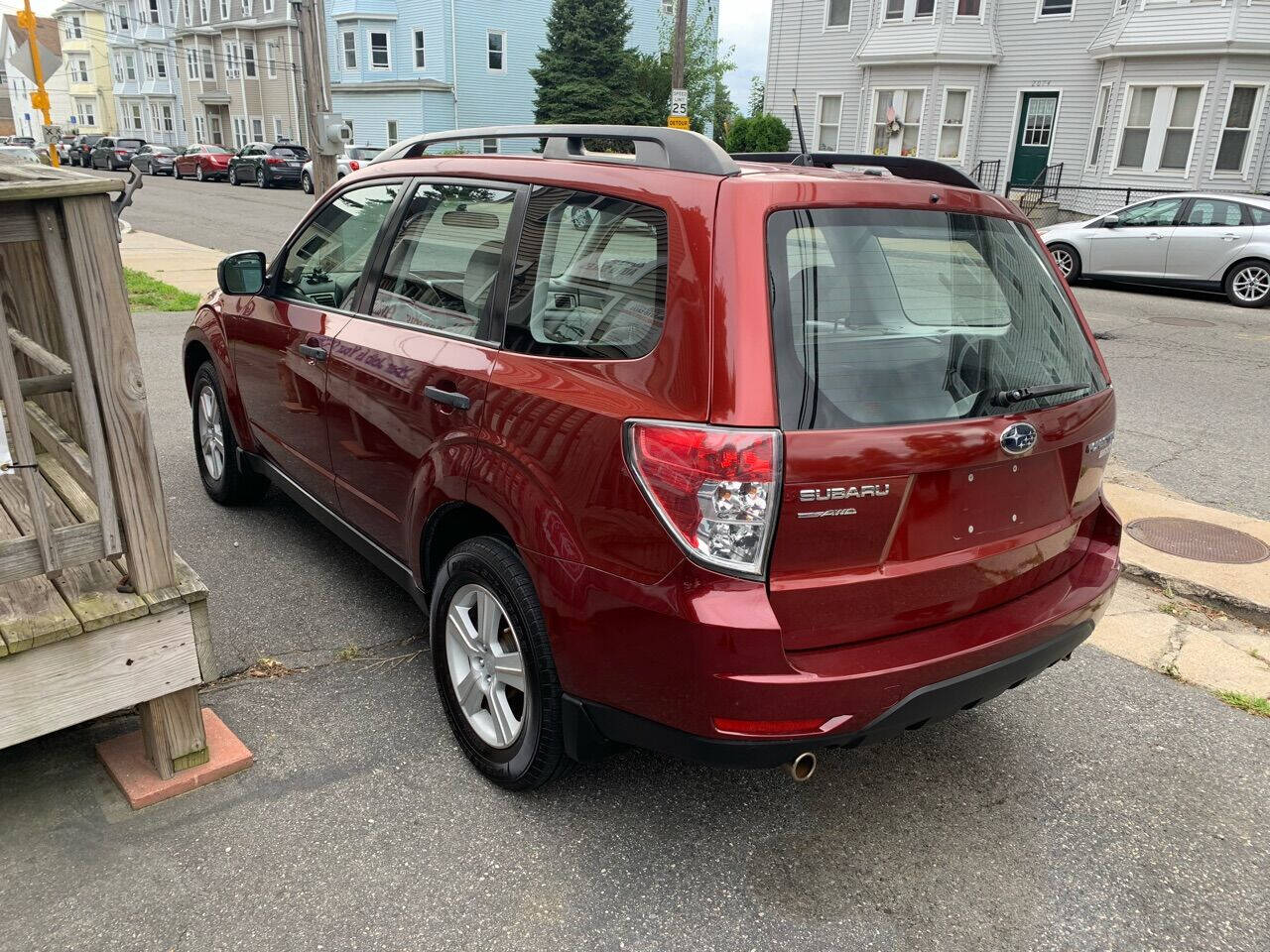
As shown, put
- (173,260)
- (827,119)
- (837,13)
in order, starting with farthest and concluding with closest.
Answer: (827,119) < (837,13) < (173,260)

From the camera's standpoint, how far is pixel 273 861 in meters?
2.61

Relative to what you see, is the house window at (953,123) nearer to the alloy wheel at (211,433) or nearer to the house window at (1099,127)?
the house window at (1099,127)

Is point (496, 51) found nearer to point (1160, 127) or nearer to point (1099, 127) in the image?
point (1099, 127)

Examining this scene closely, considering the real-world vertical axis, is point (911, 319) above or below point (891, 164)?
below

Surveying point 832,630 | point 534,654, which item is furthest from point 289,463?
point 832,630

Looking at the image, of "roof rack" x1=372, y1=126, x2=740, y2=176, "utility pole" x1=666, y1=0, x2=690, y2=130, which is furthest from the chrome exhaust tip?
"utility pole" x1=666, y1=0, x2=690, y2=130

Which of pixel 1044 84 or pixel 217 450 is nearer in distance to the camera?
pixel 217 450

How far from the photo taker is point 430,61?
40594 millimetres

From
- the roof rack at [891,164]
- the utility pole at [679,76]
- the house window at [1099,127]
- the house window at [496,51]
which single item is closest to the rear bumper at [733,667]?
the roof rack at [891,164]

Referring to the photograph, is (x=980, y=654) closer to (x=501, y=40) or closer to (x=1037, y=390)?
(x=1037, y=390)

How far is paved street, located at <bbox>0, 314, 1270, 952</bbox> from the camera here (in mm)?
2436

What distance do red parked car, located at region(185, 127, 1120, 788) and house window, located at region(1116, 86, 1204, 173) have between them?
2206 cm

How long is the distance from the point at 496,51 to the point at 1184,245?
3414 cm

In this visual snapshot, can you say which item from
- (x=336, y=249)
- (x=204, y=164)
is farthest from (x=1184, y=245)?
(x=204, y=164)
